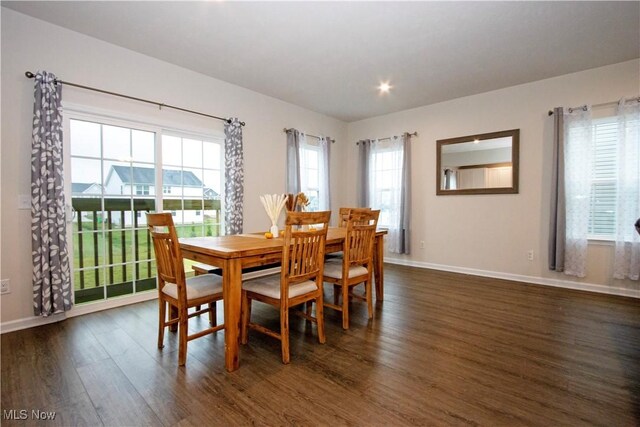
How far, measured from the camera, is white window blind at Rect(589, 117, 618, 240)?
3.62 meters

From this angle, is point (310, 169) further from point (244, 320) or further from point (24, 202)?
point (24, 202)

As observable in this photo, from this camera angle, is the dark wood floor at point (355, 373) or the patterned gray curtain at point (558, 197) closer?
the dark wood floor at point (355, 373)

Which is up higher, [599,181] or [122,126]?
[122,126]

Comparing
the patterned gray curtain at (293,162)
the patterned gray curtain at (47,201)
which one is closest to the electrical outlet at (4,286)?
the patterned gray curtain at (47,201)

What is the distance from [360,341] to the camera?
7.84 feet

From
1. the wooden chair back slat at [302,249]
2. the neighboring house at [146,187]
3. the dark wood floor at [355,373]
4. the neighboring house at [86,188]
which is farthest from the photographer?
the neighboring house at [146,187]

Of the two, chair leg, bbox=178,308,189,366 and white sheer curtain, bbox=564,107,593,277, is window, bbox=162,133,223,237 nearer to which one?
chair leg, bbox=178,308,189,366

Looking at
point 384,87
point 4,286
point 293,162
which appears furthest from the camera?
point 293,162

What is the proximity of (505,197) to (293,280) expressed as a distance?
12.2 feet

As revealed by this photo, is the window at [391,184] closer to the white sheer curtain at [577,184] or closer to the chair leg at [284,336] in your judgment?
the white sheer curtain at [577,184]

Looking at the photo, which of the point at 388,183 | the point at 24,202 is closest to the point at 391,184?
the point at 388,183

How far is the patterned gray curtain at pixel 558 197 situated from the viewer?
3828mm

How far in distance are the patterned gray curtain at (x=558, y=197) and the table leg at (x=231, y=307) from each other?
4023mm

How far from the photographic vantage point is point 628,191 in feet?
11.4
